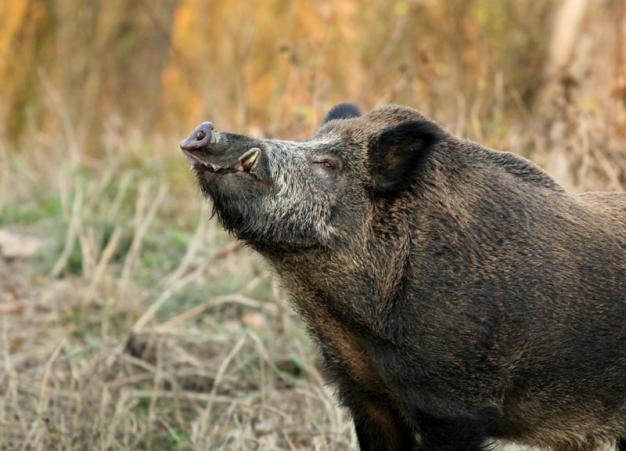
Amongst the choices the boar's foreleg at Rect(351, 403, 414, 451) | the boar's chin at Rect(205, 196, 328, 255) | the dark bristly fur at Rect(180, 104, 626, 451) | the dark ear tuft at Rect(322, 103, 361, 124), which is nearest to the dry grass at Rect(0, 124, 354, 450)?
the boar's foreleg at Rect(351, 403, 414, 451)

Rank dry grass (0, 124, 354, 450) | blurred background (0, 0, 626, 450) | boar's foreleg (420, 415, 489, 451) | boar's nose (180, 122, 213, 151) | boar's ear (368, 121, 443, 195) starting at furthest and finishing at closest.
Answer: blurred background (0, 0, 626, 450) → dry grass (0, 124, 354, 450) → boar's ear (368, 121, 443, 195) → boar's foreleg (420, 415, 489, 451) → boar's nose (180, 122, 213, 151)

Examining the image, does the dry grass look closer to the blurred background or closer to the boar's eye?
the blurred background

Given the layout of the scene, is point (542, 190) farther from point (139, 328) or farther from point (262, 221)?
point (139, 328)

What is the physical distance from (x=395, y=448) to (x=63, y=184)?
567 centimetres

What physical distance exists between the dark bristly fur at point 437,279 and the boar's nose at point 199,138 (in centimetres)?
4

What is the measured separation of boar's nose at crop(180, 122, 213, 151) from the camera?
3.77 metres

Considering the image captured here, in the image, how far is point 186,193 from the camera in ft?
34.7

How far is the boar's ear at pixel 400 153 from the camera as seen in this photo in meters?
4.07

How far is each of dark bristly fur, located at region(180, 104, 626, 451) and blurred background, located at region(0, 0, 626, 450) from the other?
21.0 inches

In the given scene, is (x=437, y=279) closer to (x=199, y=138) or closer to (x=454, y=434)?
(x=454, y=434)

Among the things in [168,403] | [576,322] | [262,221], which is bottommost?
[168,403]

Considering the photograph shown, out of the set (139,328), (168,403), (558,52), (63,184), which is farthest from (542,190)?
(558,52)

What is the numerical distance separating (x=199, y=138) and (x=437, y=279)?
110 centimetres

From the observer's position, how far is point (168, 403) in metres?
5.89
